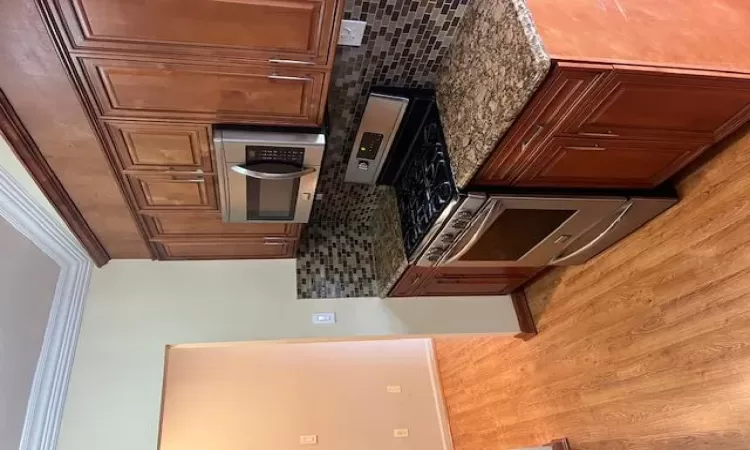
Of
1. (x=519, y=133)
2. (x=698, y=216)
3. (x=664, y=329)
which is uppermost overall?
(x=519, y=133)

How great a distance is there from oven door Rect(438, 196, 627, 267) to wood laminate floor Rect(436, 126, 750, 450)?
13.5 inches

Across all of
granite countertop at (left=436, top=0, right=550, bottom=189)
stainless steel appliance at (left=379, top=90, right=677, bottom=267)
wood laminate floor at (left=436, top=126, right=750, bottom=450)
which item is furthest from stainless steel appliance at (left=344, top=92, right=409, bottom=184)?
wood laminate floor at (left=436, top=126, right=750, bottom=450)

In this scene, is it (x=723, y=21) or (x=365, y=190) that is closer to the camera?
(x=723, y=21)

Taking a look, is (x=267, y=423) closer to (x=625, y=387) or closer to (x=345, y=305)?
(x=345, y=305)

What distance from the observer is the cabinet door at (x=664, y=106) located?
1576mm

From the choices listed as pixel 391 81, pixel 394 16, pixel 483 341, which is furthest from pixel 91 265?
pixel 483 341

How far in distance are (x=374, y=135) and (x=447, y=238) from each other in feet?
2.02

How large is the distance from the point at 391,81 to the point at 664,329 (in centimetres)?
170

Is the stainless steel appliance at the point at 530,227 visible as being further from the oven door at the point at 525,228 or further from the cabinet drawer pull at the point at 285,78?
the cabinet drawer pull at the point at 285,78

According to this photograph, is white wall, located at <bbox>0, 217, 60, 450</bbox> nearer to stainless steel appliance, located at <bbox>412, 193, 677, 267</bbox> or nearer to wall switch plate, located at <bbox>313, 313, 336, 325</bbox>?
wall switch plate, located at <bbox>313, 313, 336, 325</bbox>

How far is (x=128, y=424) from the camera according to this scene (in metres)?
2.50

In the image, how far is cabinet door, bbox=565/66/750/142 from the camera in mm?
1576

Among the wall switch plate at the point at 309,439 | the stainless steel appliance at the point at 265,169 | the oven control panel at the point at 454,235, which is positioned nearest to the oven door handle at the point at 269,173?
the stainless steel appliance at the point at 265,169

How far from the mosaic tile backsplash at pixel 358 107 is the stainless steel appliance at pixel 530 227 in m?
0.65
